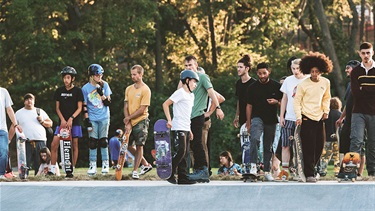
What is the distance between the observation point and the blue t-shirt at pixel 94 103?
14.2 metres

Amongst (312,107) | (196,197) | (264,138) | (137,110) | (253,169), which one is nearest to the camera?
(196,197)

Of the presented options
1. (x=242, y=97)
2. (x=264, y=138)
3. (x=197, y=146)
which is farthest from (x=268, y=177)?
(x=242, y=97)

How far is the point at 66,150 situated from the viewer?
46.0 ft

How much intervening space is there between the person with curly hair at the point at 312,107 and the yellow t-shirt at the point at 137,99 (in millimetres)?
2533

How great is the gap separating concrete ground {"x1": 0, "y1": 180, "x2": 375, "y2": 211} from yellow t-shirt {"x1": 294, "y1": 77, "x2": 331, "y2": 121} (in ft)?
5.22

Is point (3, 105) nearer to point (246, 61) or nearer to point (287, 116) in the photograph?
point (246, 61)

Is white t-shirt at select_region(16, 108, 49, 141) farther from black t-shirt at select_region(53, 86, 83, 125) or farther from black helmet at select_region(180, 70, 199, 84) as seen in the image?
black helmet at select_region(180, 70, 199, 84)

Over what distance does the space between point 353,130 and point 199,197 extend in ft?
9.72

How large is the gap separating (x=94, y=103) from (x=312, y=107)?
3.81 meters

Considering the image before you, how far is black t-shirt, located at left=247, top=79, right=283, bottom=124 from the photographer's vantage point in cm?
1294

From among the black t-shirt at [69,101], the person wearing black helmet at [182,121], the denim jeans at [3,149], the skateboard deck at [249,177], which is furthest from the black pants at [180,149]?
the denim jeans at [3,149]

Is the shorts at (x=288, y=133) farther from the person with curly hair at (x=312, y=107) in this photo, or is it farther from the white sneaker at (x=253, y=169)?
the white sneaker at (x=253, y=169)

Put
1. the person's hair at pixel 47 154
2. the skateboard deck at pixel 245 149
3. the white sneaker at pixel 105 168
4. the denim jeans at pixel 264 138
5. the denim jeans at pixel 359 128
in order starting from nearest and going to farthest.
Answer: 1. the denim jeans at pixel 359 128
2. the denim jeans at pixel 264 138
3. the skateboard deck at pixel 245 149
4. the white sneaker at pixel 105 168
5. the person's hair at pixel 47 154

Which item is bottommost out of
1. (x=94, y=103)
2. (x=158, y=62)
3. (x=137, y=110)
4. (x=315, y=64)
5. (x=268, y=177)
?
(x=268, y=177)
